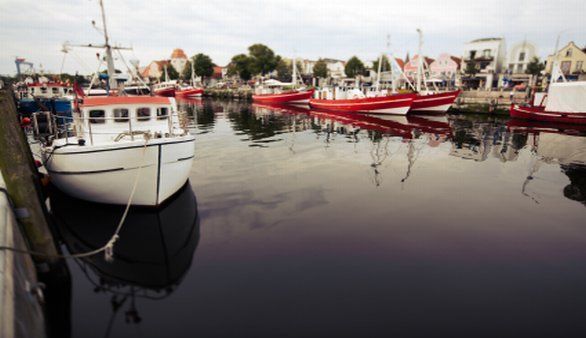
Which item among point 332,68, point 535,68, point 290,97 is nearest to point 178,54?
point 332,68

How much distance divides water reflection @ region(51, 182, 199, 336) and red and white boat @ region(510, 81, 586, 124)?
37546 mm

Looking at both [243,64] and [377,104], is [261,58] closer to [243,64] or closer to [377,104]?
[243,64]

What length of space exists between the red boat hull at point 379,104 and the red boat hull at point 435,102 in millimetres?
1962

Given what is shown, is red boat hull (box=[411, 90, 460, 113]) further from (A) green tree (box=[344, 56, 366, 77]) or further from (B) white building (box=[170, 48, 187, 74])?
(B) white building (box=[170, 48, 187, 74])

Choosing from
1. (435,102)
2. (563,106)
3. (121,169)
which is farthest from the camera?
(435,102)

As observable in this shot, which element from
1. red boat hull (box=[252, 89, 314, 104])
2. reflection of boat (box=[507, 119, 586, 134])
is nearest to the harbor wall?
reflection of boat (box=[507, 119, 586, 134])

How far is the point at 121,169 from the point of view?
9609 mm

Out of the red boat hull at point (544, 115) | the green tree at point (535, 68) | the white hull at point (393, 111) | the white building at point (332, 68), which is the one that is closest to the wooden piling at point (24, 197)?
the white hull at point (393, 111)

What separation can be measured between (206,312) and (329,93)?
149 feet

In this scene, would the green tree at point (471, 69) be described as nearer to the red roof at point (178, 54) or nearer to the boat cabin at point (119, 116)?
the boat cabin at point (119, 116)

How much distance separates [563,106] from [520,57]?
50352 mm

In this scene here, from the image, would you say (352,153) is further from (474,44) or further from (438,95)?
(474,44)

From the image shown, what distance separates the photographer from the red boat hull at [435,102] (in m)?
38.8

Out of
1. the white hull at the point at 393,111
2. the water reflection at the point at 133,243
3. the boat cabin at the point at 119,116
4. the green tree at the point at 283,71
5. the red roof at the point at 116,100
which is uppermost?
the green tree at the point at 283,71
